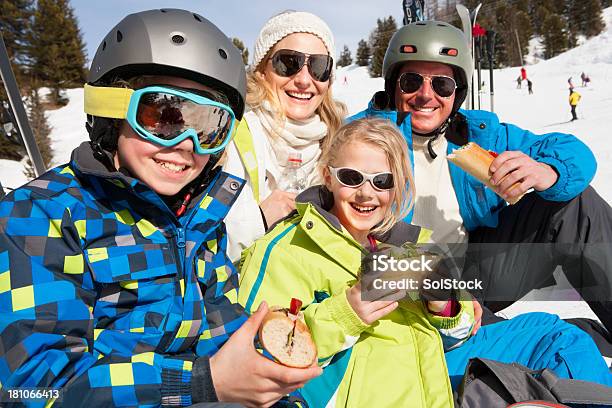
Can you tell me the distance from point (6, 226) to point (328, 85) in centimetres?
224

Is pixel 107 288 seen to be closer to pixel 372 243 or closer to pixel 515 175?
pixel 372 243

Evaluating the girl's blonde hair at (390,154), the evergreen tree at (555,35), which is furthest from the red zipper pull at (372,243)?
the evergreen tree at (555,35)

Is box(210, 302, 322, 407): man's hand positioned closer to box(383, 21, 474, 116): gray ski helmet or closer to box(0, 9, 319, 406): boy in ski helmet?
box(0, 9, 319, 406): boy in ski helmet

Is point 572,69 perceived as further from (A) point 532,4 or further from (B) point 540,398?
(A) point 532,4

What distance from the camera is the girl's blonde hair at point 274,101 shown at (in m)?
2.95

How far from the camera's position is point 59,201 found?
1.44m

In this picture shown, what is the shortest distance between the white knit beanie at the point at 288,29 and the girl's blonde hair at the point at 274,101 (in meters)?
0.06

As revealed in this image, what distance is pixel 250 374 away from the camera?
4.32 feet

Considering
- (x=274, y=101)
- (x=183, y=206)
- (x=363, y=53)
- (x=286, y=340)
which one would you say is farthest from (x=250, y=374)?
(x=363, y=53)

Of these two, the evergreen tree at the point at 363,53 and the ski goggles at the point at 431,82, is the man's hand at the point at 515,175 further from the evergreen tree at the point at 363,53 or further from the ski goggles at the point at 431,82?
the evergreen tree at the point at 363,53

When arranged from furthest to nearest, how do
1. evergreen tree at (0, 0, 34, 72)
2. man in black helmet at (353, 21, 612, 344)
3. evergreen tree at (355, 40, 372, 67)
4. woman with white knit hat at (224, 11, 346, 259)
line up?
evergreen tree at (355, 40, 372, 67) → evergreen tree at (0, 0, 34, 72) → woman with white knit hat at (224, 11, 346, 259) → man in black helmet at (353, 21, 612, 344)

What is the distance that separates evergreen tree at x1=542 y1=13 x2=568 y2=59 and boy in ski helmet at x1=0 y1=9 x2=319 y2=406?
65.8 metres

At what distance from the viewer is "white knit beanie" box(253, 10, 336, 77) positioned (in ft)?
9.59

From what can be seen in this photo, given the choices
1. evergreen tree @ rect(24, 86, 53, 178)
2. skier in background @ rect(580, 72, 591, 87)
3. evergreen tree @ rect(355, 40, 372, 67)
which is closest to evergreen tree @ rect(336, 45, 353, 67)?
evergreen tree @ rect(355, 40, 372, 67)
